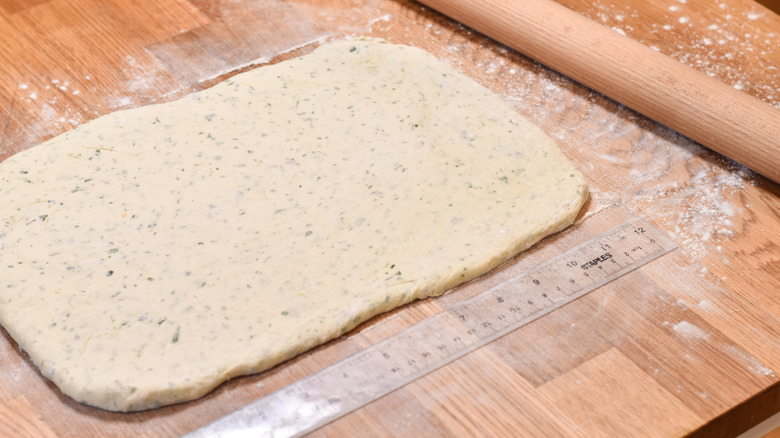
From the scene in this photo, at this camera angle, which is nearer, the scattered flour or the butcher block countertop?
the butcher block countertop

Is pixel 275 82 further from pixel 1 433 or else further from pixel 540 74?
pixel 1 433

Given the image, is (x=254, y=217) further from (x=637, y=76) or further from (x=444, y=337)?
(x=637, y=76)

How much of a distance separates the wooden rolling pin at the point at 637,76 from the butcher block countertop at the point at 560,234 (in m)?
0.05

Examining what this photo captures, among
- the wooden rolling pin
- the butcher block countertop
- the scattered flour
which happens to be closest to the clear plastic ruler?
the butcher block countertop

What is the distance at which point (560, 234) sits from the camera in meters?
1.57

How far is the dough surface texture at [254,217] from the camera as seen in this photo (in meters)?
1.30

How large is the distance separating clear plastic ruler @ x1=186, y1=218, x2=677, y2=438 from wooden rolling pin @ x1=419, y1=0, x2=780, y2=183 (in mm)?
293

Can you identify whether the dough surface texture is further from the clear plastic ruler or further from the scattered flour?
the scattered flour

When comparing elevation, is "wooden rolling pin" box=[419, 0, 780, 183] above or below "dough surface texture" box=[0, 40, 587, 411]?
above

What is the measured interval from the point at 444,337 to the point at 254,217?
0.42 m

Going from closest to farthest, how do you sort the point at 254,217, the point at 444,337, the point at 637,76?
1. the point at 444,337
2. the point at 254,217
3. the point at 637,76

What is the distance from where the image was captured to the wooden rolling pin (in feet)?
5.52

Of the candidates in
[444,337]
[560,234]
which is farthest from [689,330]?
[444,337]

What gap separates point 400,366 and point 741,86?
1.19 metres
